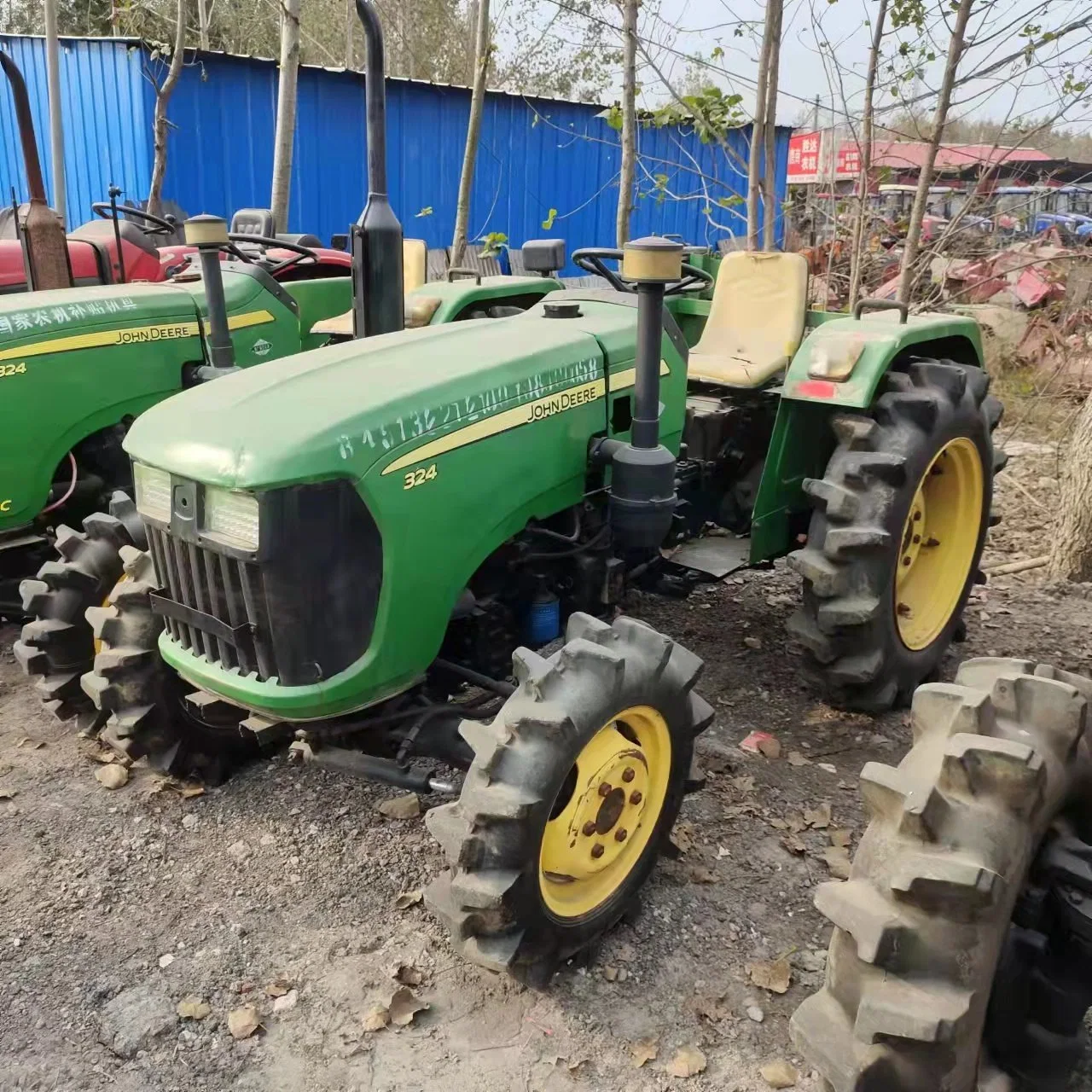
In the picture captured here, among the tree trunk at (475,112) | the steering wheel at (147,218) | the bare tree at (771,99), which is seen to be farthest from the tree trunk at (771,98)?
the steering wheel at (147,218)

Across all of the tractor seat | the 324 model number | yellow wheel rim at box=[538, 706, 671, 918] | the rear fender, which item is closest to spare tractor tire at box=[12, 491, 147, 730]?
the 324 model number

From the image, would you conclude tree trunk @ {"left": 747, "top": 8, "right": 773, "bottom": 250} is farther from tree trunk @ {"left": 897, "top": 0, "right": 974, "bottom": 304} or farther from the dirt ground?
the dirt ground

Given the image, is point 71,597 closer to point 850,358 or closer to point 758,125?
point 850,358

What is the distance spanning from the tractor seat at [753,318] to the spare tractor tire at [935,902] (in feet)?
6.78

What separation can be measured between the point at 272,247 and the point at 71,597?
2.23m

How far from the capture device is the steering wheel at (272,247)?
4.35m

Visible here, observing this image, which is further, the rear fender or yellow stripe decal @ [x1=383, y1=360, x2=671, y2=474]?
the rear fender

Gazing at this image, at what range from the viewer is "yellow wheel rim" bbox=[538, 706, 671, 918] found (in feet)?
7.82

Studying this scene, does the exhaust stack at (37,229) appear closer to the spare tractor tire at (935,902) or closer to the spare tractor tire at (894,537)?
the spare tractor tire at (894,537)

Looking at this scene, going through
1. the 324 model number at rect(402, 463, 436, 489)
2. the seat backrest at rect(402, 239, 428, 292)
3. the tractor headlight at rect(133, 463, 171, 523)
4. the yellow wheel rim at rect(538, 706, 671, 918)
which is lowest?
the yellow wheel rim at rect(538, 706, 671, 918)

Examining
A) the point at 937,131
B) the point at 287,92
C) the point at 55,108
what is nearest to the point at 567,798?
the point at 937,131

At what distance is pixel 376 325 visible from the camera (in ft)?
10.8

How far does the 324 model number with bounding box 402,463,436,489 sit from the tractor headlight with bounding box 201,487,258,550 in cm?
34

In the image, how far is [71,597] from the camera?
3.23 metres
